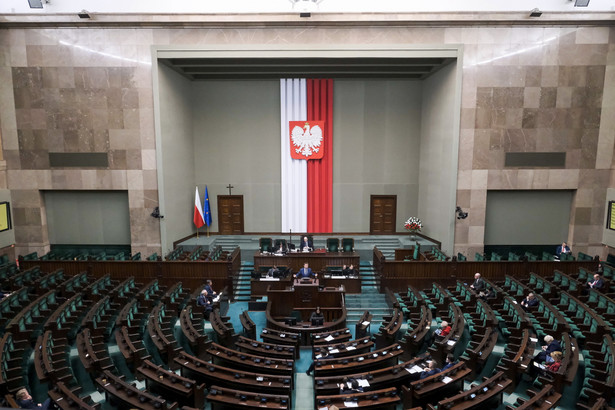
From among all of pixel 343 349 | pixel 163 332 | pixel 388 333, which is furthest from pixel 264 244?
pixel 343 349

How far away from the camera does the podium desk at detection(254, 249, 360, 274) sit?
43.5 feet

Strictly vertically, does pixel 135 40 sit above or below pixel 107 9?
below

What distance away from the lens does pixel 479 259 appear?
1351 centimetres

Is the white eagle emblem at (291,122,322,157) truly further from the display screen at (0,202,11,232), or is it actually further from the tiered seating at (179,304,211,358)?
the display screen at (0,202,11,232)

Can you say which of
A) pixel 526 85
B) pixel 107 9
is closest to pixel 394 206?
pixel 526 85

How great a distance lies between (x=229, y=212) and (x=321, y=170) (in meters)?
4.58

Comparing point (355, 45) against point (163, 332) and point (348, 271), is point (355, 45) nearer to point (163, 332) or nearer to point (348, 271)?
point (348, 271)

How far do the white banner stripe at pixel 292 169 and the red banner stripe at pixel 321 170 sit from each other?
0.76 ft

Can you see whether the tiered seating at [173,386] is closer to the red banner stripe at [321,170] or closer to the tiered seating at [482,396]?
the tiered seating at [482,396]

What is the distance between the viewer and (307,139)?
17.1 metres

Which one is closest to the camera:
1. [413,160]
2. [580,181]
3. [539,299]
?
[539,299]

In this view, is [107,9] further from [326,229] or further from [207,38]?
[326,229]

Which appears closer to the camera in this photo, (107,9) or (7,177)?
(107,9)

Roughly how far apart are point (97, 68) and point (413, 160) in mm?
13141
